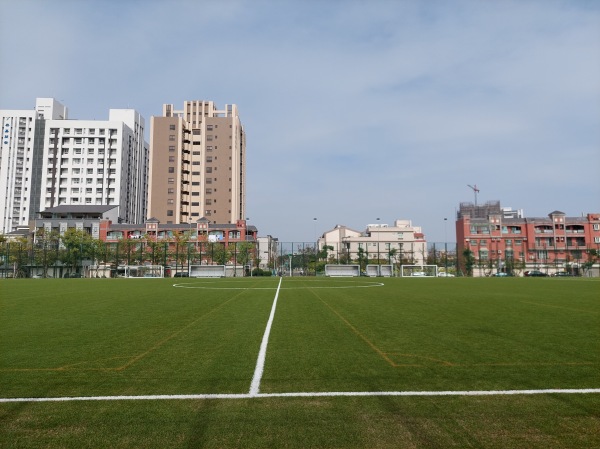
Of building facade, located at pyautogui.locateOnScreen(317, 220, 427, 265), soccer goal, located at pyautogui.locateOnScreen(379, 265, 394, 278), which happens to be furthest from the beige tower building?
soccer goal, located at pyautogui.locateOnScreen(379, 265, 394, 278)

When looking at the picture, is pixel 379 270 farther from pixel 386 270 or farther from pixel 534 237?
pixel 534 237

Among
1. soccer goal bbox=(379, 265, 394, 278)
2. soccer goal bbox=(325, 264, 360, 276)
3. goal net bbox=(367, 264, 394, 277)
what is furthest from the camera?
soccer goal bbox=(379, 265, 394, 278)

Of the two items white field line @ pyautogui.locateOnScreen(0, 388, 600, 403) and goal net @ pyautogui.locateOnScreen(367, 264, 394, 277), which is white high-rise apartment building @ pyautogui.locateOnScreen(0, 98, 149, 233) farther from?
white field line @ pyautogui.locateOnScreen(0, 388, 600, 403)

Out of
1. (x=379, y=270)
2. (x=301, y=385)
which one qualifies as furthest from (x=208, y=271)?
(x=301, y=385)

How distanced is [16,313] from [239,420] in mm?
11918

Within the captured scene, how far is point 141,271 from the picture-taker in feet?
214

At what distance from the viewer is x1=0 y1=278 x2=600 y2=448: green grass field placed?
3924 mm

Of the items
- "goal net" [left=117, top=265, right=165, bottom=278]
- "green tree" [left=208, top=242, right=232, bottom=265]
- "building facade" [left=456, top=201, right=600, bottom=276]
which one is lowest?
"goal net" [left=117, top=265, right=165, bottom=278]

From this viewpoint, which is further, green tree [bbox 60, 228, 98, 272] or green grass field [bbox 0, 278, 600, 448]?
green tree [bbox 60, 228, 98, 272]

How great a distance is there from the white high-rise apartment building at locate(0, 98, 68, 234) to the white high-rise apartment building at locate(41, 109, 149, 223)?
10.1ft

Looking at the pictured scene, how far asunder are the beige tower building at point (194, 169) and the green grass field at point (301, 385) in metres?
99.2

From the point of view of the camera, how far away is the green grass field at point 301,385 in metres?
3.92

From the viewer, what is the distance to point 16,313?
13.3m

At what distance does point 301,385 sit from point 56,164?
12507cm
